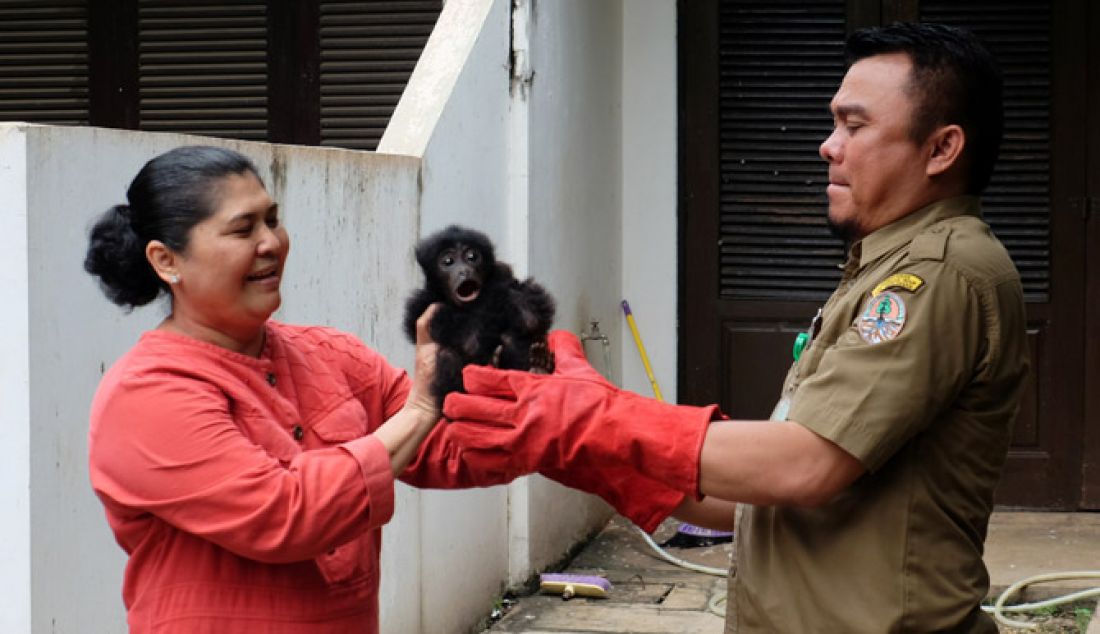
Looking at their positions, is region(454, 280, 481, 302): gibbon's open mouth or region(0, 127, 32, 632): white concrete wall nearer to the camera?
region(454, 280, 481, 302): gibbon's open mouth

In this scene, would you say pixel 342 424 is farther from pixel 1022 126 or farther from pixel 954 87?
pixel 1022 126

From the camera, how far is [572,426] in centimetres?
221

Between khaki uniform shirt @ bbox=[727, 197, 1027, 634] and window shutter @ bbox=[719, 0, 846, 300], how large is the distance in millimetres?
4497

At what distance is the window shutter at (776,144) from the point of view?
22.4 feet

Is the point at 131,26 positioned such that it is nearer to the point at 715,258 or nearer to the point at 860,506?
the point at 715,258

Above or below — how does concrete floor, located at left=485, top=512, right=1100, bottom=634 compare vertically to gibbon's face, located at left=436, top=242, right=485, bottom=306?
below

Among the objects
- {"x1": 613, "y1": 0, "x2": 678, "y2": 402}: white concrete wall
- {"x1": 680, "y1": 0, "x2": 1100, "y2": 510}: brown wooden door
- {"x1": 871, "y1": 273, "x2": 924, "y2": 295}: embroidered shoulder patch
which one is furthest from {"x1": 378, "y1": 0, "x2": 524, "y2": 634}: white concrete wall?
{"x1": 871, "y1": 273, "x2": 924, "y2": 295}: embroidered shoulder patch

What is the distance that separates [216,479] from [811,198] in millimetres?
5069

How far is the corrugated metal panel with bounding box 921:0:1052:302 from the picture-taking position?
6.65 metres

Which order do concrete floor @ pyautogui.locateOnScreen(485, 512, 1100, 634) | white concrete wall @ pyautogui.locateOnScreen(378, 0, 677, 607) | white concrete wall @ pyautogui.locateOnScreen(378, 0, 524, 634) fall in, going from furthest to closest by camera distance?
concrete floor @ pyautogui.locateOnScreen(485, 512, 1100, 634) → white concrete wall @ pyautogui.locateOnScreen(378, 0, 677, 607) → white concrete wall @ pyautogui.locateOnScreen(378, 0, 524, 634)

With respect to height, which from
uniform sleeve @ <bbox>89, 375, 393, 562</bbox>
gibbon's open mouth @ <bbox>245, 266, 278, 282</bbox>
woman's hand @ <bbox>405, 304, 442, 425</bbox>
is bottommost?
uniform sleeve @ <bbox>89, 375, 393, 562</bbox>

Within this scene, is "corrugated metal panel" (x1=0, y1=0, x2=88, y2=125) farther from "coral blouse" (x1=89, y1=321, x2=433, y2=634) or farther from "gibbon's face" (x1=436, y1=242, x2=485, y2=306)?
"gibbon's face" (x1=436, y1=242, x2=485, y2=306)

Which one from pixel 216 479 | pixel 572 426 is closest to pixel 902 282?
pixel 572 426

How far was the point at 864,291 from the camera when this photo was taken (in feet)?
7.67
